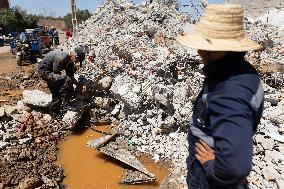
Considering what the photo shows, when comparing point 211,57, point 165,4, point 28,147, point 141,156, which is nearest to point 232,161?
point 211,57

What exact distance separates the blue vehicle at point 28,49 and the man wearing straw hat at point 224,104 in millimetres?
12057

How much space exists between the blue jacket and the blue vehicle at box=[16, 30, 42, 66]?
40.3ft

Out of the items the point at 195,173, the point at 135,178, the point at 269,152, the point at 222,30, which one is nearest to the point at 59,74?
the point at 135,178

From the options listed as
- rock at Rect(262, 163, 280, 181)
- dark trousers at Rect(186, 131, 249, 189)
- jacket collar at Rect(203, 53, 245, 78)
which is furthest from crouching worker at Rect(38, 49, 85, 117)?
jacket collar at Rect(203, 53, 245, 78)

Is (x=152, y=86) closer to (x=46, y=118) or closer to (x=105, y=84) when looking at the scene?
(x=105, y=84)

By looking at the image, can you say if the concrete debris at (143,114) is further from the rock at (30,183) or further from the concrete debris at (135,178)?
the rock at (30,183)

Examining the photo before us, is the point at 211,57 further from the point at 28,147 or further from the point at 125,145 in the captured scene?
the point at 28,147

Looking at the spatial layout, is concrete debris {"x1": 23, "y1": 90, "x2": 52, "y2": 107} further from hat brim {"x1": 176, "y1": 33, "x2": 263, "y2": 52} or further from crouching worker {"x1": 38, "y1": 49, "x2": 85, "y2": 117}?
hat brim {"x1": 176, "y1": 33, "x2": 263, "y2": 52}

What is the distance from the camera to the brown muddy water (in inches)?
183

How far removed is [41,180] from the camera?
4.54 meters

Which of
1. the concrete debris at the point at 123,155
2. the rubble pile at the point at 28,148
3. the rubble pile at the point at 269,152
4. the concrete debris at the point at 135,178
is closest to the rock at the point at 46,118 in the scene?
the rubble pile at the point at 28,148

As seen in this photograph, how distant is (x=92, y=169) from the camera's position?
5027mm

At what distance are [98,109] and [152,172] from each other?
2.32 metres

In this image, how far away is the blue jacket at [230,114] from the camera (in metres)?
1.39
